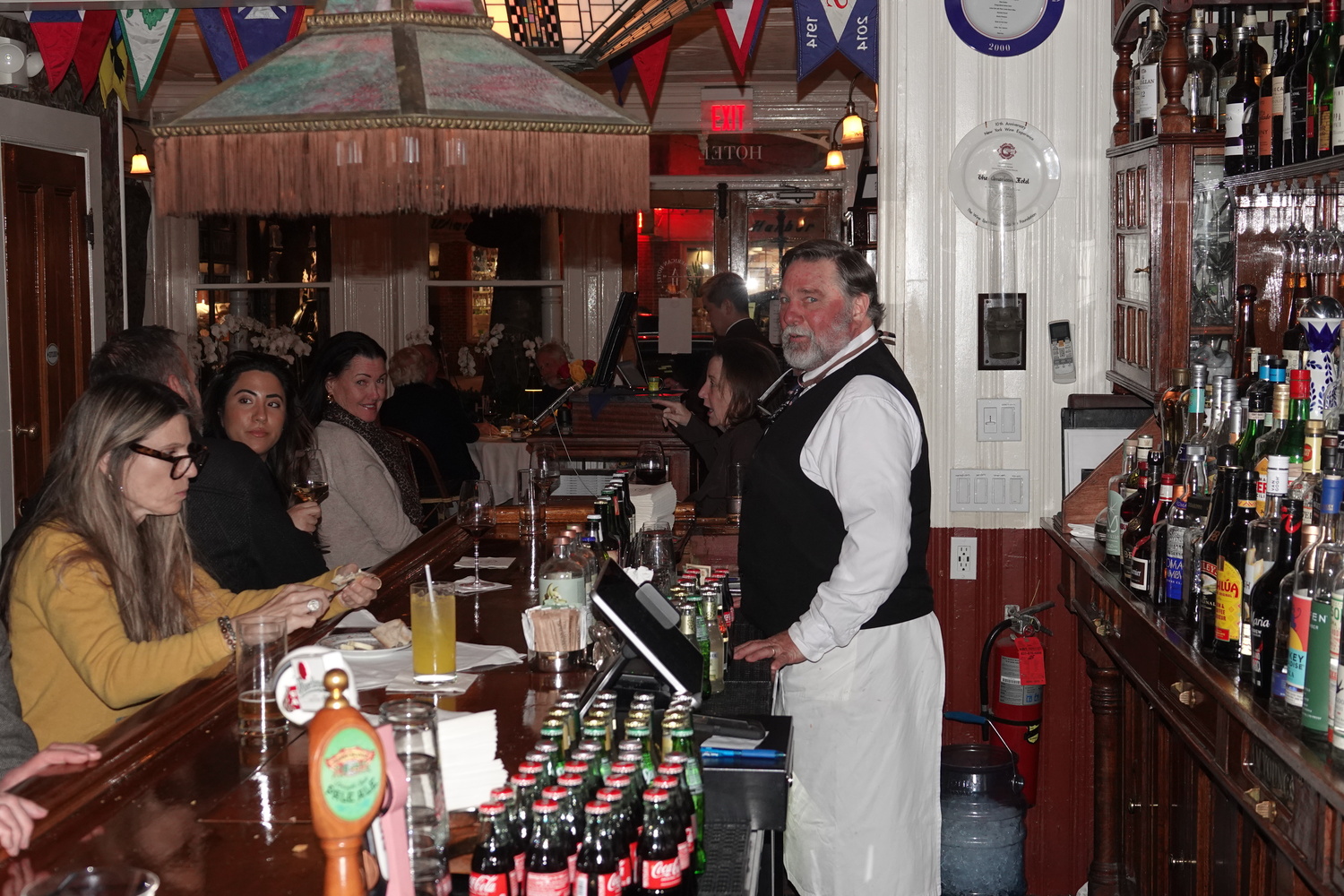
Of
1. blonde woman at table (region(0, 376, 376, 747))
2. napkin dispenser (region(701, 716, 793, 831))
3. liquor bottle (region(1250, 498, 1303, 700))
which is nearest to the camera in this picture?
napkin dispenser (region(701, 716, 793, 831))

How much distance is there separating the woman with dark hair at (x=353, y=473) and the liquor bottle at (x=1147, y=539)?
2.19m

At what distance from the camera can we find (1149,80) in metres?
3.41

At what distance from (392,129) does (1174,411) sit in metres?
2.03

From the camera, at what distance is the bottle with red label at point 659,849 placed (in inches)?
55.2

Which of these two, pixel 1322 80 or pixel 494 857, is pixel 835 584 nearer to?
pixel 1322 80

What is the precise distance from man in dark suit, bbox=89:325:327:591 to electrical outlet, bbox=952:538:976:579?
1941 mm

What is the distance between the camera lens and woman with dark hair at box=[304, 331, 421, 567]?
4.08 meters

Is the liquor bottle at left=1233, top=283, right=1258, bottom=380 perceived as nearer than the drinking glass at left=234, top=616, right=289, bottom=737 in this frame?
No

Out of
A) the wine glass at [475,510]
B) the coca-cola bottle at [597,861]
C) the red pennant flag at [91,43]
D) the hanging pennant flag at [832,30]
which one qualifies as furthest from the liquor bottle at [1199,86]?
the red pennant flag at [91,43]

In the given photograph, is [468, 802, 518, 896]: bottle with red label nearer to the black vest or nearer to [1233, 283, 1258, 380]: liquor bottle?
the black vest

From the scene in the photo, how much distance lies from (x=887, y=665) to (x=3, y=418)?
14.6 feet

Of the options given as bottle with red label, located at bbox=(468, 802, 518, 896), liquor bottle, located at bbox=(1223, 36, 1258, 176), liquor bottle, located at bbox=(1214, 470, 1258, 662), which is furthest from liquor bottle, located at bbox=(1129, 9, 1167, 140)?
bottle with red label, located at bbox=(468, 802, 518, 896)

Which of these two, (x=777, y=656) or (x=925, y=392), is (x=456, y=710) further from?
(x=925, y=392)

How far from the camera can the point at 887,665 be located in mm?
3053
